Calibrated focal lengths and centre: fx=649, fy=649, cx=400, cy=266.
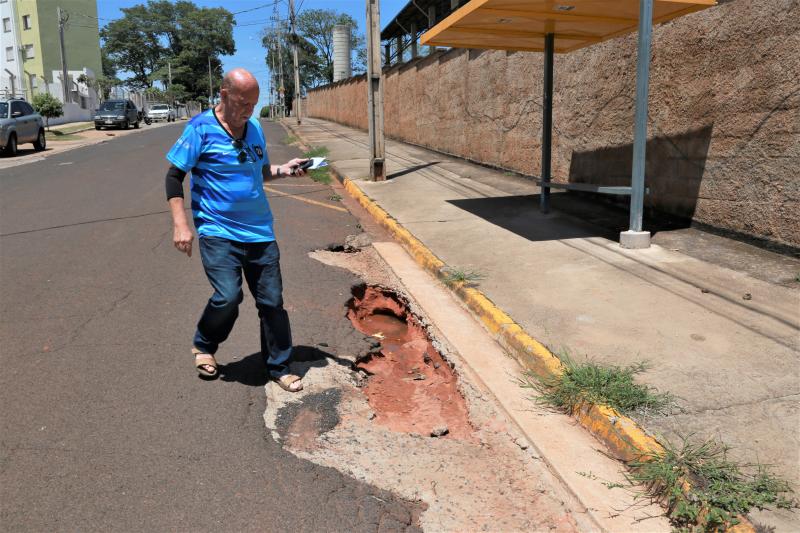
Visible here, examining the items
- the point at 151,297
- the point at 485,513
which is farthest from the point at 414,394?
the point at 151,297

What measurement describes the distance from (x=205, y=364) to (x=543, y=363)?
6.86ft

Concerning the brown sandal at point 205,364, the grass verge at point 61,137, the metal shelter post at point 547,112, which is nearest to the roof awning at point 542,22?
the metal shelter post at point 547,112

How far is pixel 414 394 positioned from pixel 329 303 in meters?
1.63

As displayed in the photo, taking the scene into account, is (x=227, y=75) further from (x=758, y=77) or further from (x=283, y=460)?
(x=758, y=77)

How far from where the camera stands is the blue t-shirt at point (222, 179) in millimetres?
3654

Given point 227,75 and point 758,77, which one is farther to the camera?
point 758,77

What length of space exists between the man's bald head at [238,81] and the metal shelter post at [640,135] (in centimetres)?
441

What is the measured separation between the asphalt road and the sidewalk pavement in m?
1.49

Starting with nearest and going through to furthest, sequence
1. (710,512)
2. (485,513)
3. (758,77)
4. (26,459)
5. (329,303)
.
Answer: (710,512), (485,513), (26,459), (329,303), (758,77)

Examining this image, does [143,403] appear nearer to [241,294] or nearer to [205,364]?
[205,364]

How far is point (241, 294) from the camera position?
12.9 ft

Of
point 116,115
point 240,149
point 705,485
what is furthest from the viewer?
point 116,115

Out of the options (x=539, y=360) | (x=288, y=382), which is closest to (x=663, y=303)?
(x=539, y=360)

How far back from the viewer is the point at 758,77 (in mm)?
6160
